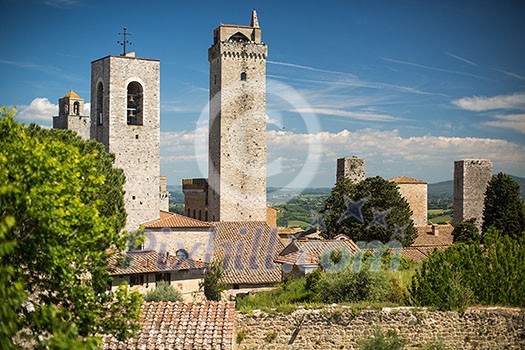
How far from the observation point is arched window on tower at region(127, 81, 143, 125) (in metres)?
30.6

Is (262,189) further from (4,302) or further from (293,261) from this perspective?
(4,302)

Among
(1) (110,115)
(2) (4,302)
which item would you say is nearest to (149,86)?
(1) (110,115)

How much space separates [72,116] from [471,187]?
3199 centimetres

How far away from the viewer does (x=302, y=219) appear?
91500 mm

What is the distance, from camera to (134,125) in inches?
1197

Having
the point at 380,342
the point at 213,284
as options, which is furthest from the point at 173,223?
the point at 380,342

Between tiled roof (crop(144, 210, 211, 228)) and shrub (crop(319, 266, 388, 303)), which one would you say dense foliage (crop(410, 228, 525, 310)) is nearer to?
shrub (crop(319, 266, 388, 303))

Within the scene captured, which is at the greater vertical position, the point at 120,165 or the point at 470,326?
the point at 120,165

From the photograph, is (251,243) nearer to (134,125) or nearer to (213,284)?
(213,284)

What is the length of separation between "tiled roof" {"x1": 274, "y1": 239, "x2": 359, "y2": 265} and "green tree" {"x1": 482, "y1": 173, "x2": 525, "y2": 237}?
57.6 feet

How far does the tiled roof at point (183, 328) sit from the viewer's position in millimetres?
10820

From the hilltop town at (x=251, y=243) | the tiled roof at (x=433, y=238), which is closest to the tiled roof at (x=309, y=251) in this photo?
the hilltop town at (x=251, y=243)

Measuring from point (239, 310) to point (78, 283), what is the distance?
4627 millimetres

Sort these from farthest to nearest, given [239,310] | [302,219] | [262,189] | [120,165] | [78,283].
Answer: [302,219], [262,189], [120,165], [239,310], [78,283]
